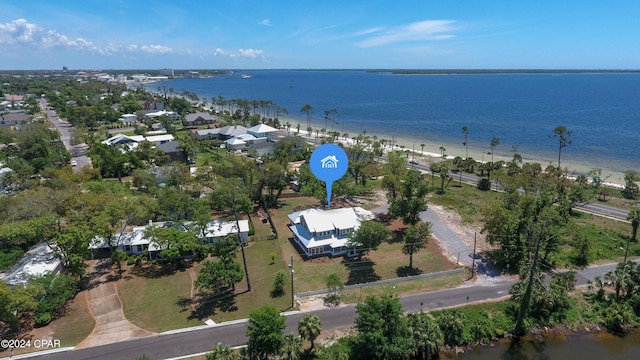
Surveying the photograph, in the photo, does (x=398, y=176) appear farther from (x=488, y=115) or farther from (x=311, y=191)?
(x=488, y=115)

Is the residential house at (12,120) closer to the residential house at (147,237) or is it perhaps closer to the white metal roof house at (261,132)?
the white metal roof house at (261,132)

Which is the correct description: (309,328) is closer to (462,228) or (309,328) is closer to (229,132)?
(462,228)

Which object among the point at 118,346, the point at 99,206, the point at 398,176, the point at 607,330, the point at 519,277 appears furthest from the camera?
the point at 398,176

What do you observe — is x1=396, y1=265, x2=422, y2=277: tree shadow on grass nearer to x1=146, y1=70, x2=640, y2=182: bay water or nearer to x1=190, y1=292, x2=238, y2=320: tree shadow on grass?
x1=190, y1=292, x2=238, y2=320: tree shadow on grass

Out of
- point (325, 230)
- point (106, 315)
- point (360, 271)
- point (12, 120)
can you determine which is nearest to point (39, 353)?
point (106, 315)

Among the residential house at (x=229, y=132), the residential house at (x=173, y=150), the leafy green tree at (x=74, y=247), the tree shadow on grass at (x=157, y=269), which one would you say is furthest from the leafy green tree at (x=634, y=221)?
the residential house at (x=229, y=132)

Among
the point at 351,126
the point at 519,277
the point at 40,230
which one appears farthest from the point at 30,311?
the point at 351,126
